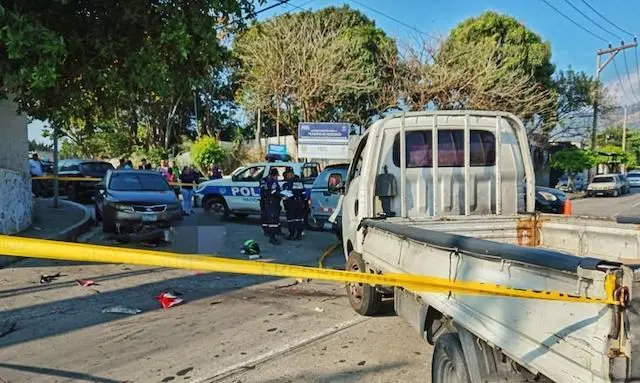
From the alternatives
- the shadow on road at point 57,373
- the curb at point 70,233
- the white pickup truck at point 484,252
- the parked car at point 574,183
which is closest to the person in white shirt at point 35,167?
the curb at point 70,233

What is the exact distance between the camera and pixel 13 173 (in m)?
10.9

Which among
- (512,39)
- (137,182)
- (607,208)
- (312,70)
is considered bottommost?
(607,208)

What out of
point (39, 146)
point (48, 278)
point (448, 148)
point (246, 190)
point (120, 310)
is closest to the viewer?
point (448, 148)

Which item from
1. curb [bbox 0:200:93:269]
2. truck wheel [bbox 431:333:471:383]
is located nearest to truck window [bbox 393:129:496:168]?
truck wheel [bbox 431:333:471:383]

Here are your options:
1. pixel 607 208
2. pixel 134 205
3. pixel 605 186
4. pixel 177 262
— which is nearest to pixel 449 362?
pixel 177 262

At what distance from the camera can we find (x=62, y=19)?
28.1 ft

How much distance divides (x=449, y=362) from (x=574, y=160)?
36274 millimetres

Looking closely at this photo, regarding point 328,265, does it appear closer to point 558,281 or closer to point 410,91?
point 558,281

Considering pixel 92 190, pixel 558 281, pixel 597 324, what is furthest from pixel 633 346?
pixel 92 190

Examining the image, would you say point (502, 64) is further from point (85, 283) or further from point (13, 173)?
point (85, 283)

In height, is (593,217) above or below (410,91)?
below

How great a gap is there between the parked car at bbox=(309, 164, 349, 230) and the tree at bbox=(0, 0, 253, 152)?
15.1ft

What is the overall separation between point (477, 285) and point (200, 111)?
36722 mm

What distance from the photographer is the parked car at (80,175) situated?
21.1 meters
